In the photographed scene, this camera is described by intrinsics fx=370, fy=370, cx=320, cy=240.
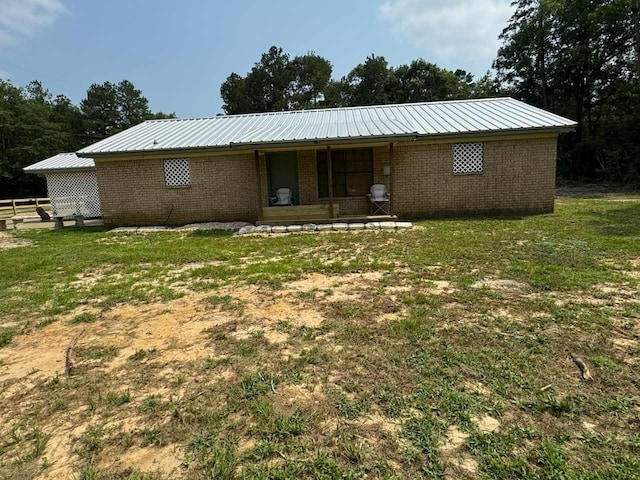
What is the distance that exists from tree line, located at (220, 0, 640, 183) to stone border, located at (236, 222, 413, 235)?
683 inches

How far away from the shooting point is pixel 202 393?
268cm

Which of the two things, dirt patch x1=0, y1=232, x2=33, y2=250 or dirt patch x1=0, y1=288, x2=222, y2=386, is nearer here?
dirt patch x1=0, y1=288, x2=222, y2=386

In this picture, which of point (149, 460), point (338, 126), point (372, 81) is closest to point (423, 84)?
point (372, 81)

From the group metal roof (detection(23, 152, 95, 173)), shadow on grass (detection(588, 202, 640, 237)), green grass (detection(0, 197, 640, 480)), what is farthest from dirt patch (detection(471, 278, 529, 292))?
metal roof (detection(23, 152, 95, 173))

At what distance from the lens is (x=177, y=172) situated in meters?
12.0

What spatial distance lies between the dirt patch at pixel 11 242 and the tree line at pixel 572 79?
85.7 feet

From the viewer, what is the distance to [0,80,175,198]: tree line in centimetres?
3472

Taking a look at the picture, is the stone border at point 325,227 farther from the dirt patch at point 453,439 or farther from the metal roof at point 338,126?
the dirt patch at point 453,439

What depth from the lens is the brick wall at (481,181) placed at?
10.8 meters

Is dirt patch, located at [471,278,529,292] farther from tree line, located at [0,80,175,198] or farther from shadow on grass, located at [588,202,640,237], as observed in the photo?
tree line, located at [0,80,175,198]

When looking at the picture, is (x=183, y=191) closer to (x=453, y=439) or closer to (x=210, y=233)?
(x=210, y=233)

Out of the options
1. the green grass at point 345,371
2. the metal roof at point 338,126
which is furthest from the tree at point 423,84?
the green grass at point 345,371

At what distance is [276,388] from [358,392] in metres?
0.60

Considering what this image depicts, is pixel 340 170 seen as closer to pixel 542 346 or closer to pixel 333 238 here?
pixel 333 238
